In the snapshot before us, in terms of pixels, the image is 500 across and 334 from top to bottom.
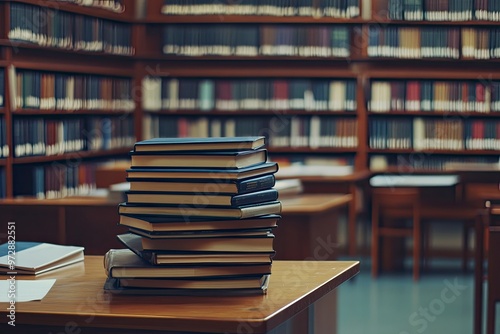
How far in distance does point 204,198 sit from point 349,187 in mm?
5058

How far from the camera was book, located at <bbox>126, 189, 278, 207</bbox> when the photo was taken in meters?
1.98

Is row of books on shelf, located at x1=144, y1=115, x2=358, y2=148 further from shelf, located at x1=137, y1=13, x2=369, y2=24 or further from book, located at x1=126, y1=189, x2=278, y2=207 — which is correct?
book, located at x1=126, y1=189, x2=278, y2=207

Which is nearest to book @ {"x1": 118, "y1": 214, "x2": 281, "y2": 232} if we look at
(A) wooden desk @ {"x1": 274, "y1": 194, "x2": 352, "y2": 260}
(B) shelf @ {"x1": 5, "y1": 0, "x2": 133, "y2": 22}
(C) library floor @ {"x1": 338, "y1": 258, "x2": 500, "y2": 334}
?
(A) wooden desk @ {"x1": 274, "y1": 194, "x2": 352, "y2": 260}

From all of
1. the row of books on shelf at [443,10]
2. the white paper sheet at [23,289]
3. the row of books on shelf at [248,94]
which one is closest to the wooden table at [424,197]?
the row of books on shelf at [248,94]

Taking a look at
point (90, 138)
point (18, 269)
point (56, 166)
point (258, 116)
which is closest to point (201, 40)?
point (258, 116)

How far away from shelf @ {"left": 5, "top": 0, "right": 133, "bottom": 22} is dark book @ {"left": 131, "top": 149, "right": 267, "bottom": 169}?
430 cm

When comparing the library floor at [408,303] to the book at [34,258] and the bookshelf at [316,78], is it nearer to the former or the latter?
the bookshelf at [316,78]

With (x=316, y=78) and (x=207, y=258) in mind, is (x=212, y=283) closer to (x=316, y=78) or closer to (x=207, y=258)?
(x=207, y=258)

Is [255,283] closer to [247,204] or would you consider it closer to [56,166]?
[247,204]

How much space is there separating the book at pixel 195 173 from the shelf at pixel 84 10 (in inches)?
171

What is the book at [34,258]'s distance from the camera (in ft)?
7.73

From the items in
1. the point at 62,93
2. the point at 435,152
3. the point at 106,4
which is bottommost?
the point at 435,152

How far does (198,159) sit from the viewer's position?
203 cm

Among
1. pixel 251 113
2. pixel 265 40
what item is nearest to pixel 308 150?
pixel 251 113
